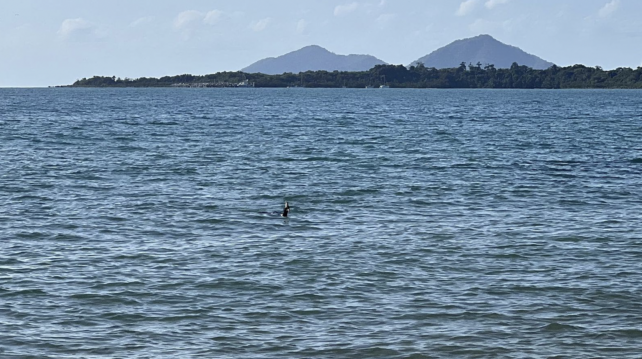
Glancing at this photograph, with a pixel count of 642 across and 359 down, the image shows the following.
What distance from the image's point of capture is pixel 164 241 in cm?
2825

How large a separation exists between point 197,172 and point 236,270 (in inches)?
946

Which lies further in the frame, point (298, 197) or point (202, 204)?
point (298, 197)

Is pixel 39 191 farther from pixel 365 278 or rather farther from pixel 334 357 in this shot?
pixel 334 357

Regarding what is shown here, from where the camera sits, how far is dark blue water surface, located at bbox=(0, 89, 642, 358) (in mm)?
18859

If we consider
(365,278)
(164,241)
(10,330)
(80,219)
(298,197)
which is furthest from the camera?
(298,197)

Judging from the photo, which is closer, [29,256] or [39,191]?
[29,256]

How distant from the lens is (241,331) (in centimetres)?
1930

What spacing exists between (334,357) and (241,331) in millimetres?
2588

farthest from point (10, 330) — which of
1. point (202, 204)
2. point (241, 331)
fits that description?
point (202, 204)

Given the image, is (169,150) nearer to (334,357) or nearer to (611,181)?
(611,181)

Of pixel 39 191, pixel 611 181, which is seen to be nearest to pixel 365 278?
pixel 39 191

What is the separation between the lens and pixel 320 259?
85.0 feet

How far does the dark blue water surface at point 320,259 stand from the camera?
1886 centimetres

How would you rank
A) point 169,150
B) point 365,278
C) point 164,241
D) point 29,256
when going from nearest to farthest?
point 365,278 < point 29,256 < point 164,241 < point 169,150
